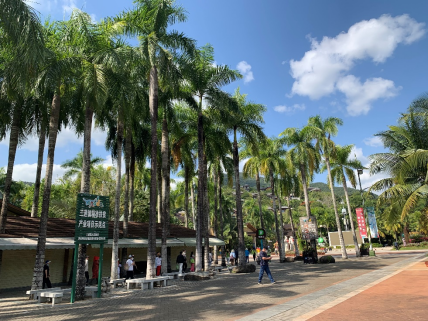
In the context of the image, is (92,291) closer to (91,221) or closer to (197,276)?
(91,221)

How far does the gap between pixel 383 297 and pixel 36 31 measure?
13697 millimetres

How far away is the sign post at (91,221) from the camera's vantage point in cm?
1167

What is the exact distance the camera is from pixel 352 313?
7664 millimetres

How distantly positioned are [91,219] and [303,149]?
22600mm

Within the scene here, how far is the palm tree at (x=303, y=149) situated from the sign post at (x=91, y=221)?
21.7m

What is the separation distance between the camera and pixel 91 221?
12.1m

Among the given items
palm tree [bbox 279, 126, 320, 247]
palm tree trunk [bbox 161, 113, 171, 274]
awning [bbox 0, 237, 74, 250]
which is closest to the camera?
awning [bbox 0, 237, 74, 250]

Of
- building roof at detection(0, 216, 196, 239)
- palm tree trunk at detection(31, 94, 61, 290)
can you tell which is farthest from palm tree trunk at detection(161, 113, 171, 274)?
palm tree trunk at detection(31, 94, 61, 290)

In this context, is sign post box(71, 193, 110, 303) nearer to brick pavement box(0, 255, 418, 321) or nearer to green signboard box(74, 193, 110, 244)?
green signboard box(74, 193, 110, 244)

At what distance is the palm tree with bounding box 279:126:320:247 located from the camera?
2958cm

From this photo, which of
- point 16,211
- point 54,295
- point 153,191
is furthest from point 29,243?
point 16,211

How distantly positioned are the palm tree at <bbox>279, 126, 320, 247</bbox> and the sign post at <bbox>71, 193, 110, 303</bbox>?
21707mm

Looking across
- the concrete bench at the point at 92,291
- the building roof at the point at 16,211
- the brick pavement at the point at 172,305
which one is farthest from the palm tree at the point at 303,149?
the building roof at the point at 16,211

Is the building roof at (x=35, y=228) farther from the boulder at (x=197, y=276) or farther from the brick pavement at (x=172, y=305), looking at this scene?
the boulder at (x=197, y=276)
